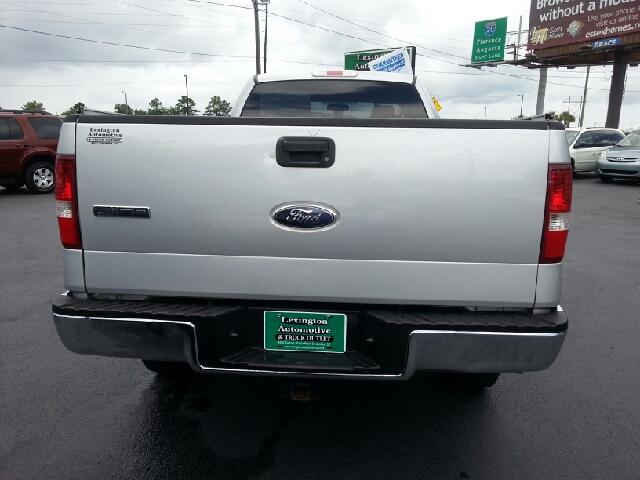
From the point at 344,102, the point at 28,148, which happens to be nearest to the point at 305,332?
the point at 344,102

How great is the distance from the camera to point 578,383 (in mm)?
3426

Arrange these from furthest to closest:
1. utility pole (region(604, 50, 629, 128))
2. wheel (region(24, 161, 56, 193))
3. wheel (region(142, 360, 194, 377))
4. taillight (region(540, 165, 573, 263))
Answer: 1. utility pole (region(604, 50, 629, 128))
2. wheel (region(24, 161, 56, 193))
3. wheel (region(142, 360, 194, 377))
4. taillight (region(540, 165, 573, 263))

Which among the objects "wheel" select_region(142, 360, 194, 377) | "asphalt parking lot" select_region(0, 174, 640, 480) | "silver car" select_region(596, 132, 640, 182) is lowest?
"asphalt parking lot" select_region(0, 174, 640, 480)

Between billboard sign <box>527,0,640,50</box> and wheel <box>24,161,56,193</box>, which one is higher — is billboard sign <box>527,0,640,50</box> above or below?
above

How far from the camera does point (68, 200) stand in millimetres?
2318

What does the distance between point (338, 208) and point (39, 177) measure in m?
13.1

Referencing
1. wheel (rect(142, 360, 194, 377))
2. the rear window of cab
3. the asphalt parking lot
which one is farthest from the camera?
the rear window of cab

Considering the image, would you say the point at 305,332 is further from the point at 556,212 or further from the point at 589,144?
the point at 589,144

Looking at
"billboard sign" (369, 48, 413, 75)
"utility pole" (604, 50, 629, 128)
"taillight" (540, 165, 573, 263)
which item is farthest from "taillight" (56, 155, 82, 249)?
"utility pole" (604, 50, 629, 128)

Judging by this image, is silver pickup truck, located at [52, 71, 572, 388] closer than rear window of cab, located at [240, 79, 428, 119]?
Yes

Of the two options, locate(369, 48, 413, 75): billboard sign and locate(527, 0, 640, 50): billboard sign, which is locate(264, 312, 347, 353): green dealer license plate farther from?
locate(527, 0, 640, 50): billboard sign

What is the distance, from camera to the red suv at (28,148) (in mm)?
12406

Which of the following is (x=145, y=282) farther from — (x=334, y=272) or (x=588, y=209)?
(x=588, y=209)

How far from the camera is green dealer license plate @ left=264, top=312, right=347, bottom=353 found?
90.9 inches
